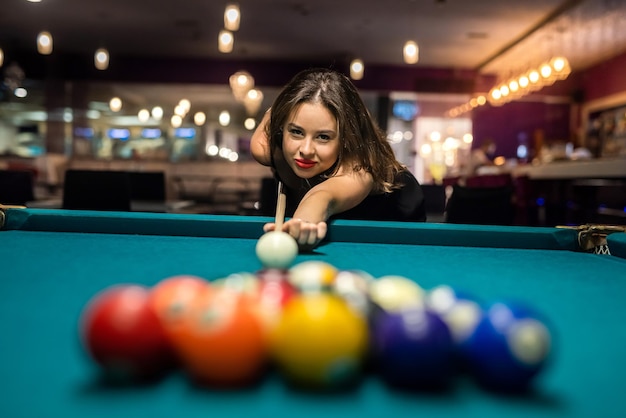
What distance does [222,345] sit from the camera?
61cm

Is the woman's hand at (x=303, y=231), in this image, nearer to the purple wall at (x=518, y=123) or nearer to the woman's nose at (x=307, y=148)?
the woman's nose at (x=307, y=148)

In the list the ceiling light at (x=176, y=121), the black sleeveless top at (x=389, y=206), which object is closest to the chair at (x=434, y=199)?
the black sleeveless top at (x=389, y=206)

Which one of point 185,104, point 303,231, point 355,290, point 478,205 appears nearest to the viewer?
point 355,290

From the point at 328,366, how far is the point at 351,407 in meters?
0.05

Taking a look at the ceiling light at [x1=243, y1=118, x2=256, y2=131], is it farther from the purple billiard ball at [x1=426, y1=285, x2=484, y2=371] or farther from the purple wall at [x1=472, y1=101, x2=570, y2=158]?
the purple billiard ball at [x1=426, y1=285, x2=484, y2=371]

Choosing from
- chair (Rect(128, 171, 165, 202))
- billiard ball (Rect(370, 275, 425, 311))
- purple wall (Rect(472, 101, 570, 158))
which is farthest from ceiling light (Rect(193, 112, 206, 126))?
billiard ball (Rect(370, 275, 425, 311))

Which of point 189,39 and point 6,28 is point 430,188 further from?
point 6,28

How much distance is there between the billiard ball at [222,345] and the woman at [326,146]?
108 cm

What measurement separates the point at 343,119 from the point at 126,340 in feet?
5.07

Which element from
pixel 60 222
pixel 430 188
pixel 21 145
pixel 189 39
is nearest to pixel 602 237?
pixel 60 222

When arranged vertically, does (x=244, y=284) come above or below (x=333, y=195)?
below

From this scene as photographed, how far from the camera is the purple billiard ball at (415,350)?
1.99 feet

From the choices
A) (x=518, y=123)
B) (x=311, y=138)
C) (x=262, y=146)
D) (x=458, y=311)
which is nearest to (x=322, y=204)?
(x=311, y=138)

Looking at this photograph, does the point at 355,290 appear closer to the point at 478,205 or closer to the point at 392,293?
the point at 392,293
